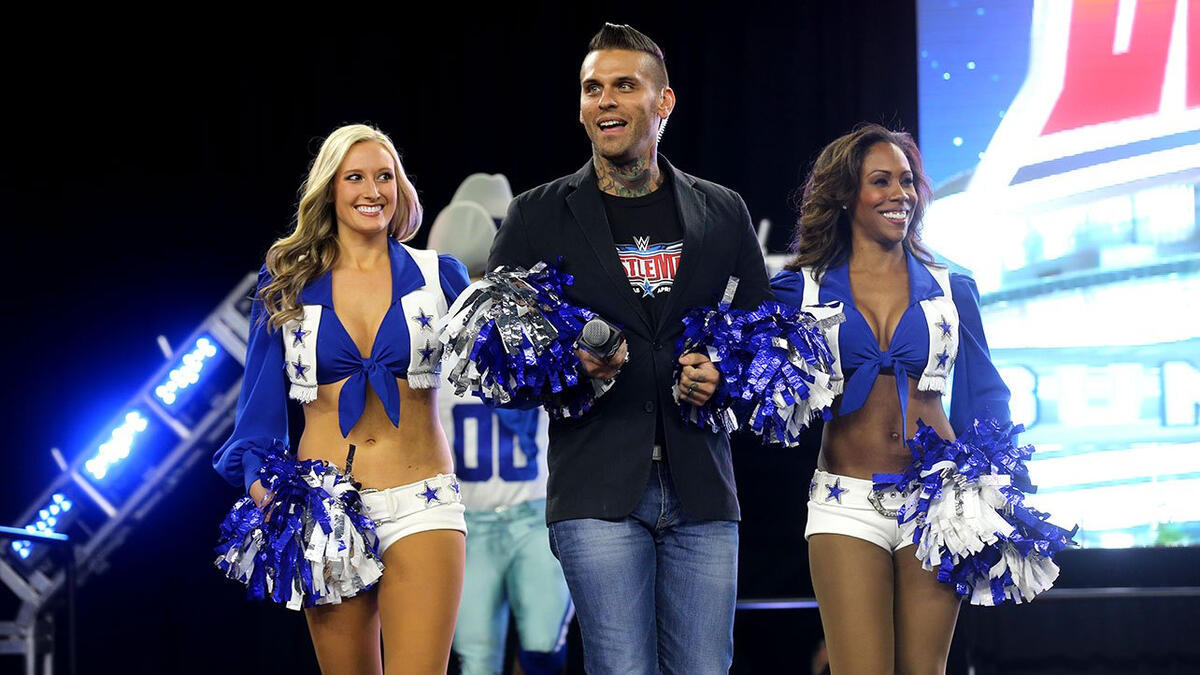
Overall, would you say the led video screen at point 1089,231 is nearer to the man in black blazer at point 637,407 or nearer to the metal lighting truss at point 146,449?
the man in black blazer at point 637,407

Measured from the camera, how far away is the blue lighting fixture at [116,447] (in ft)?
17.8

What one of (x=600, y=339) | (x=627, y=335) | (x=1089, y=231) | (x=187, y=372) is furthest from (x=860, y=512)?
(x=187, y=372)

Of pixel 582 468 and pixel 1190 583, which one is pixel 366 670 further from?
pixel 1190 583

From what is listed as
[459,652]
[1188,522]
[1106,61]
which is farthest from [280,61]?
[1188,522]

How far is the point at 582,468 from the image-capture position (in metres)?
2.62

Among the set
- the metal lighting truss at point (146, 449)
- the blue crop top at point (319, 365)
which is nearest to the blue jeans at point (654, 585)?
the blue crop top at point (319, 365)

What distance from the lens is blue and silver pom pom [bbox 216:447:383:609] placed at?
280 centimetres

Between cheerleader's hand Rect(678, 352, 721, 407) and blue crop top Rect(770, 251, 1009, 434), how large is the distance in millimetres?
588

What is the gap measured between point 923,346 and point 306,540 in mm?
1497

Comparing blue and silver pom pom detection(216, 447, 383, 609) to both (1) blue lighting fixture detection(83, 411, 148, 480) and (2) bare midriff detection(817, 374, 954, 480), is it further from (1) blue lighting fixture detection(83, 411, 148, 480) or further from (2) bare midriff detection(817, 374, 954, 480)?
(1) blue lighting fixture detection(83, 411, 148, 480)

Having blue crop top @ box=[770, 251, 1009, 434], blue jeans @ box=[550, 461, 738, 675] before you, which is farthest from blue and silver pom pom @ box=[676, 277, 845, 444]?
blue crop top @ box=[770, 251, 1009, 434]

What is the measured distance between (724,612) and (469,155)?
346cm

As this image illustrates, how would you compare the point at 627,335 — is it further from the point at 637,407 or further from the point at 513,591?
the point at 513,591

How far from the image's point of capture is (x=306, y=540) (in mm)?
2834
